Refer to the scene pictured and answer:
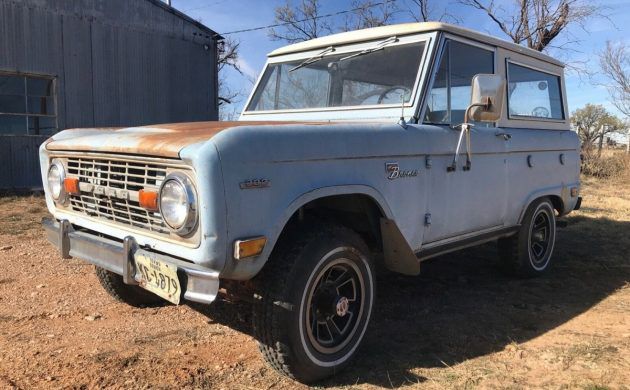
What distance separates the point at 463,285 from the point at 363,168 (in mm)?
2380

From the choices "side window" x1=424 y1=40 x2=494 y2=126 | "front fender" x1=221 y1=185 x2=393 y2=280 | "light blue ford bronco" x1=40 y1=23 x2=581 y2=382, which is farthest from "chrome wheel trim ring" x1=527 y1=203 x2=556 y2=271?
"front fender" x1=221 y1=185 x2=393 y2=280

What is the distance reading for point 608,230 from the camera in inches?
290

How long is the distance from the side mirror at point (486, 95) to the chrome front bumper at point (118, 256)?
6.89ft

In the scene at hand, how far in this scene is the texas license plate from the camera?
96.6 inches

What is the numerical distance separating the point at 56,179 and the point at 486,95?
2836 millimetres

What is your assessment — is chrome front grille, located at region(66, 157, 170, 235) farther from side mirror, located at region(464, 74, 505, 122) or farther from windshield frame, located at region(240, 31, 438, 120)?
side mirror, located at region(464, 74, 505, 122)

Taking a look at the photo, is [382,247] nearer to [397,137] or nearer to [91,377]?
[397,137]

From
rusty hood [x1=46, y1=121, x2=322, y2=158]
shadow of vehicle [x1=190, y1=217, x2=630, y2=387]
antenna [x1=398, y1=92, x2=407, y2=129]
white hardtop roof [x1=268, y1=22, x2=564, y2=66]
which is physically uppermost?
white hardtop roof [x1=268, y1=22, x2=564, y2=66]

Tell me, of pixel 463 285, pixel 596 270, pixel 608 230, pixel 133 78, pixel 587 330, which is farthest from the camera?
pixel 133 78

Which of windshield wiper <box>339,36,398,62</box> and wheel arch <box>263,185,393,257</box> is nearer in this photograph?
wheel arch <box>263,185,393,257</box>

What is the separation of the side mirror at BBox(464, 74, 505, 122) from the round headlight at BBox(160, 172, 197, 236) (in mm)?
2015

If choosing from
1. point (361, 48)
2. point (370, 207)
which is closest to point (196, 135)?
point (370, 207)

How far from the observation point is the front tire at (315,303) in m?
2.62

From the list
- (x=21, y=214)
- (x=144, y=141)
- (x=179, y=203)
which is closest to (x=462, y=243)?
(x=179, y=203)
